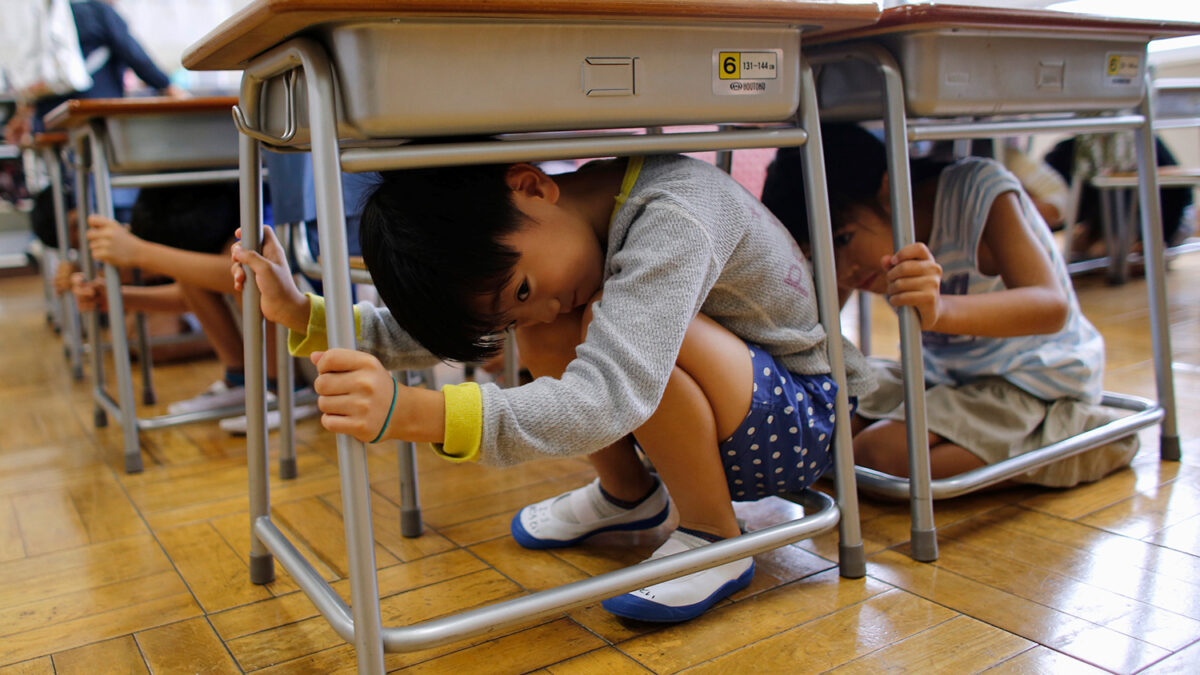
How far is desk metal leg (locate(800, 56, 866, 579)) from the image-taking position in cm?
99

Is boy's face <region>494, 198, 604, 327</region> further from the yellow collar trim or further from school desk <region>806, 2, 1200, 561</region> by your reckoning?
school desk <region>806, 2, 1200, 561</region>

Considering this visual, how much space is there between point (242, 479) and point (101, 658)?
63 cm

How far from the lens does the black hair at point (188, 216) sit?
1.83 meters

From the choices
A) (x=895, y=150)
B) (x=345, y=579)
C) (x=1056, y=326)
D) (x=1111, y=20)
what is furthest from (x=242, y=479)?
(x=1111, y=20)

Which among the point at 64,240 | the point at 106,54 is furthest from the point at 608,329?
the point at 106,54

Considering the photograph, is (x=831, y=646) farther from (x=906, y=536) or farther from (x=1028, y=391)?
(x=1028, y=391)

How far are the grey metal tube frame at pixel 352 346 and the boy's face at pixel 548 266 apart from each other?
0.29 ft

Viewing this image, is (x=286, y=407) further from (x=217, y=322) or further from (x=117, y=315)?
(x=217, y=322)

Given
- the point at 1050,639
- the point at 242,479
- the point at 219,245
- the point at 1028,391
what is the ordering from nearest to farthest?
the point at 1050,639 → the point at 1028,391 → the point at 242,479 → the point at 219,245

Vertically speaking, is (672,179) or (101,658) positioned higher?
(672,179)

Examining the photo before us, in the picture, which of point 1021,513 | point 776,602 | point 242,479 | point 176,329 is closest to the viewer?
point 776,602

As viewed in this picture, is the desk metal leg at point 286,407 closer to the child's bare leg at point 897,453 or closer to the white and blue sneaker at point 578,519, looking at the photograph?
the white and blue sneaker at point 578,519

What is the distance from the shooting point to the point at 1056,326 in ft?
3.80

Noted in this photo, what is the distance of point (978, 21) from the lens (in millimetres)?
974
